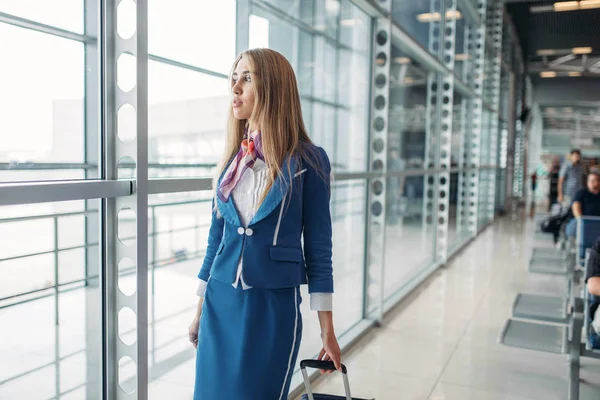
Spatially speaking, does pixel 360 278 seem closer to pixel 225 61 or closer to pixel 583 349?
pixel 583 349

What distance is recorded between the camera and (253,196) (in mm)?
1591

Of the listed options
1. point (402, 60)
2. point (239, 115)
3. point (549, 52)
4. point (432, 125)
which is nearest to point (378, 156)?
point (402, 60)

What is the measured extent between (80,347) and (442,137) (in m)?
6.18

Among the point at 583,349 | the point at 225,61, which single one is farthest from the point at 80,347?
the point at 583,349

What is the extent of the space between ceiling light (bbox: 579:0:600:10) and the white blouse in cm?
1117

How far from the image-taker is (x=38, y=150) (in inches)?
68.4

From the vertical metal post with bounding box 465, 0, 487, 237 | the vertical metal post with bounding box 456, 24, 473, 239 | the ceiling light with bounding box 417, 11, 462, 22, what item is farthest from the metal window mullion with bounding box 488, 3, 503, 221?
the ceiling light with bounding box 417, 11, 462, 22

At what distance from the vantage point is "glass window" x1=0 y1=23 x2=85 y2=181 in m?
1.62

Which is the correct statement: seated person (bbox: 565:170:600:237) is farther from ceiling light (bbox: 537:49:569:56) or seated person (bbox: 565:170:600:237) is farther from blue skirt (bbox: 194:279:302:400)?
ceiling light (bbox: 537:49:569:56)

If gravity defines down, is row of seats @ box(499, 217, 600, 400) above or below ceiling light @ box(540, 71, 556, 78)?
below

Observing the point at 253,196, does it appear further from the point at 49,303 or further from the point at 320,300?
the point at 49,303

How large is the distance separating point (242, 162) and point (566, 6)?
11.7 m

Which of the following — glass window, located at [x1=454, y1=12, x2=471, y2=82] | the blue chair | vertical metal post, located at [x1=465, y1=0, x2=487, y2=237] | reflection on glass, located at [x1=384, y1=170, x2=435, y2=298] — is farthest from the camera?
vertical metal post, located at [x1=465, y1=0, x2=487, y2=237]

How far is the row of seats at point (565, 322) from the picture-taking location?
3.01 metres
